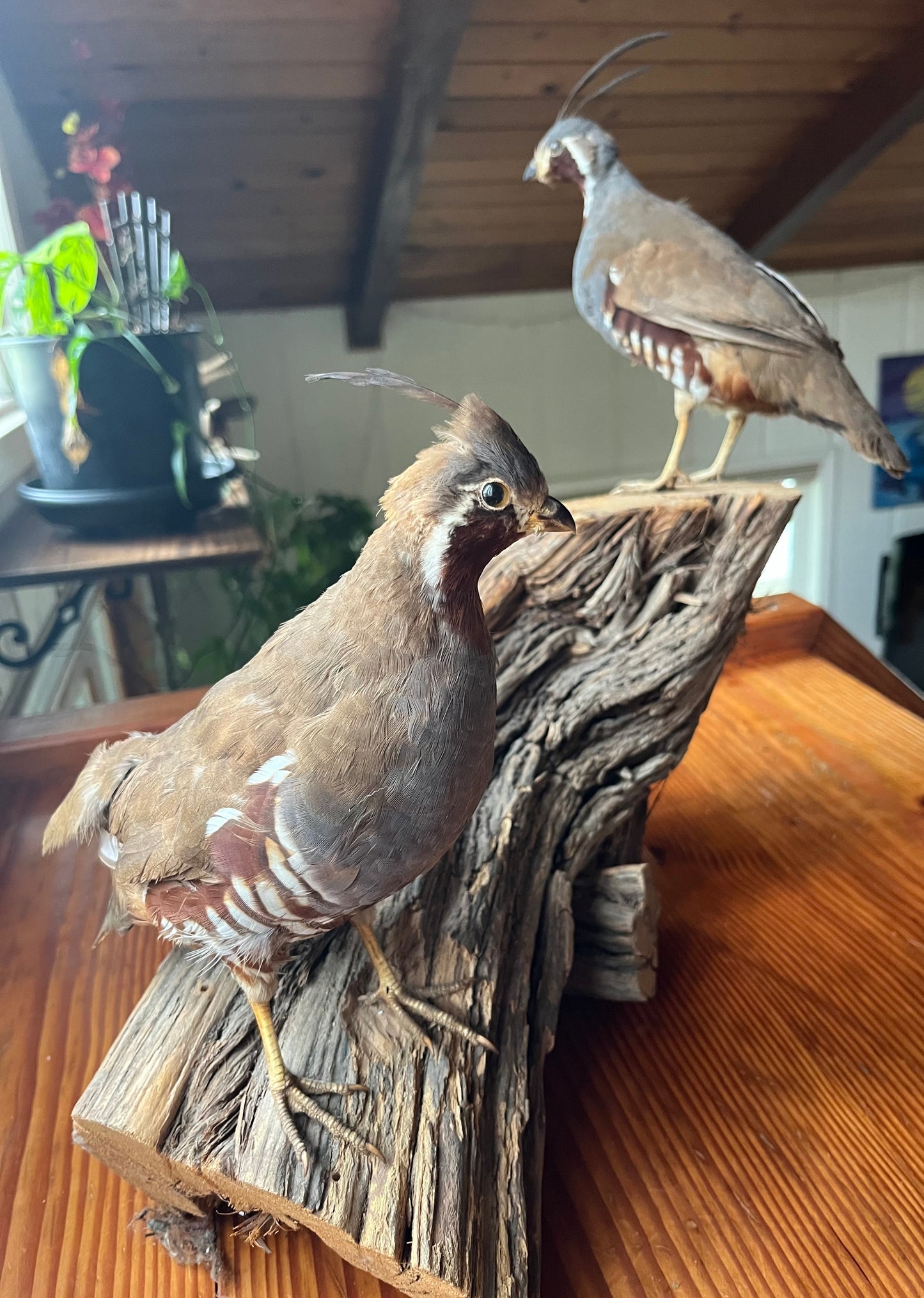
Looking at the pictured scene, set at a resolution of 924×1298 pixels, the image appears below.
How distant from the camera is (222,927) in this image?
68 cm

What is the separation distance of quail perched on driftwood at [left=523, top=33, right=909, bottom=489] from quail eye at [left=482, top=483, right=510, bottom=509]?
2.05ft

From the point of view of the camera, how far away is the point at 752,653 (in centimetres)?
175

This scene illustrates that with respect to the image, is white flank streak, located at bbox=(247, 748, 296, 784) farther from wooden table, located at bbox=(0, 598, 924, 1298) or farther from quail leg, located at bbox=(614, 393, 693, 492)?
quail leg, located at bbox=(614, 393, 693, 492)

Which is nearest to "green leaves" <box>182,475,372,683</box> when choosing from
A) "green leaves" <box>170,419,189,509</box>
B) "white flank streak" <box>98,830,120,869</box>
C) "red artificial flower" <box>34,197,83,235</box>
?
"green leaves" <box>170,419,189,509</box>

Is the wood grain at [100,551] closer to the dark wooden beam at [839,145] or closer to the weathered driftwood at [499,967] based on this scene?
the weathered driftwood at [499,967]

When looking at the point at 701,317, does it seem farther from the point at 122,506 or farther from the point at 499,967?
the point at 122,506

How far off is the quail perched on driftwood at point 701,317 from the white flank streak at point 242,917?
32.3 inches

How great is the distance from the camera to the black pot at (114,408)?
51.2 inches

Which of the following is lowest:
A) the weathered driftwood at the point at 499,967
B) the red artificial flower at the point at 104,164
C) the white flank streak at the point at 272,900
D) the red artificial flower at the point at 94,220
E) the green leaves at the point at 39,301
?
the weathered driftwood at the point at 499,967

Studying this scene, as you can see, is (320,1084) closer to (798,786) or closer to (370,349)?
(798,786)

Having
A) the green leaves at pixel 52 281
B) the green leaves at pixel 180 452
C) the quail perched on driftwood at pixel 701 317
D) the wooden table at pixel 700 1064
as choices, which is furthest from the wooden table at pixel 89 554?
the quail perched on driftwood at pixel 701 317

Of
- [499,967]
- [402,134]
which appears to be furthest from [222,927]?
[402,134]

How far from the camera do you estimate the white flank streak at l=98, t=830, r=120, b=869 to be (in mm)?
750

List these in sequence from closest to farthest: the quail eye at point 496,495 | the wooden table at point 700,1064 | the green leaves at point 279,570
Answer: the quail eye at point 496,495
the wooden table at point 700,1064
the green leaves at point 279,570
